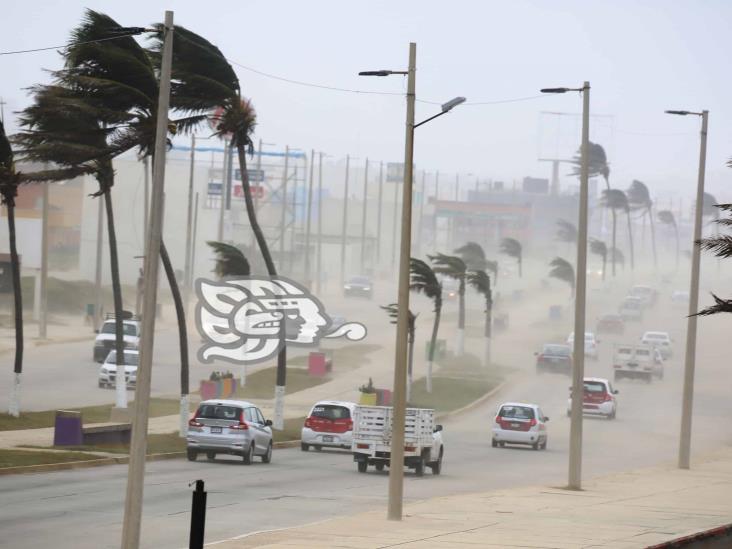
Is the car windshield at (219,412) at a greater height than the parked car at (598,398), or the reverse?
the car windshield at (219,412)

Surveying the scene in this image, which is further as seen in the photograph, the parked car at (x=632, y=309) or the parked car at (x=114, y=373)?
the parked car at (x=632, y=309)

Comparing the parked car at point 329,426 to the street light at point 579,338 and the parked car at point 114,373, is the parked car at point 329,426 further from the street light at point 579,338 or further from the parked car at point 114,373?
the parked car at point 114,373

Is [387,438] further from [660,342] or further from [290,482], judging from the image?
[660,342]

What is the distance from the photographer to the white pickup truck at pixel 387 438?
3516cm

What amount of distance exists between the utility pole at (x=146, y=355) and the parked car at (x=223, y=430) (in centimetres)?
1729

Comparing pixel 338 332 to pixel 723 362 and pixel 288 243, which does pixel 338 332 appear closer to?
pixel 723 362

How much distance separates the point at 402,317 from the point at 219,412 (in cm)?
1378

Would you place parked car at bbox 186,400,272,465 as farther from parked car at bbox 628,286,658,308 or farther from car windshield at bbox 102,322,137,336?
parked car at bbox 628,286,658,308

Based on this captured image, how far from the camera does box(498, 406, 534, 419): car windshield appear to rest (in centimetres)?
4834

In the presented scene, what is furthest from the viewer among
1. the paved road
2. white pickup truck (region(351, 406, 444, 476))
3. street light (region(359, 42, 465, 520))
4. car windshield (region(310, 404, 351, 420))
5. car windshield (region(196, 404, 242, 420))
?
car windshield (region(310, 404, 351, 420))

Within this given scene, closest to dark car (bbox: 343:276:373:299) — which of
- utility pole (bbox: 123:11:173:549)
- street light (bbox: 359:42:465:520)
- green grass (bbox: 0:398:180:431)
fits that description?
green grass (bbox: 0:398:180:431)

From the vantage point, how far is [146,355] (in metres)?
18.3

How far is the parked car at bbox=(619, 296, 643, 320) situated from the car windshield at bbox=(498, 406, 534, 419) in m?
79.4

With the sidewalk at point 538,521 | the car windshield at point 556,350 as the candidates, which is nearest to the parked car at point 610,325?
the car windshield at point 556,350
